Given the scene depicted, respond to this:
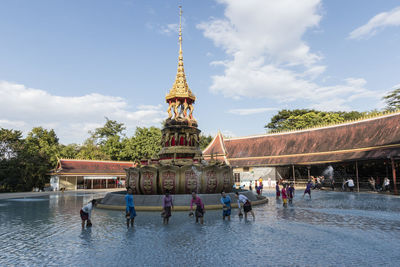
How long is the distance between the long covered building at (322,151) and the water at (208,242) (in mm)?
21163

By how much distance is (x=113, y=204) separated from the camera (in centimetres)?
1667

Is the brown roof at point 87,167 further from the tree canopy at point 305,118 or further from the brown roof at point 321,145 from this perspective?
the tree canopy at point 305,118

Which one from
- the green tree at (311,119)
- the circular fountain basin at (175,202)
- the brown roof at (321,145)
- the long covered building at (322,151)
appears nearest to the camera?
the circular fountain basin at (175,202)

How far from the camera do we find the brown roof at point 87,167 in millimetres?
44375

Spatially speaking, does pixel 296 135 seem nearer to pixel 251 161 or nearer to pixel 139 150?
pixel 251 161

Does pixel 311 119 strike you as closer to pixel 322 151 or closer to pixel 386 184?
pixel 322 151

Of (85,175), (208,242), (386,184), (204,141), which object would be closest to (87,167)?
(85,175)

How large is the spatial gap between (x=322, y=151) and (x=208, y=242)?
35.2 m

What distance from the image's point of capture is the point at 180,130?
20656 millimetres

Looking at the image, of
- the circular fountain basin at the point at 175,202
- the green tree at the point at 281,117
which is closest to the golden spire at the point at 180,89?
the circular fountain basin at the point at 175,202

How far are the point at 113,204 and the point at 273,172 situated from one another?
97.1 feet

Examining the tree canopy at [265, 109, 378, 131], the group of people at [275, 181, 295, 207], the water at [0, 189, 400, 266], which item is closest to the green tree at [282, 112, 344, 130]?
the tree canopy at [265, 109, 378, 131]

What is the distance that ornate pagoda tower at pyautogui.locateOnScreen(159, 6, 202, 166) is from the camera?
769 inches

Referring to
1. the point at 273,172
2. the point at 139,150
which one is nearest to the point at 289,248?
the point at 273,172
